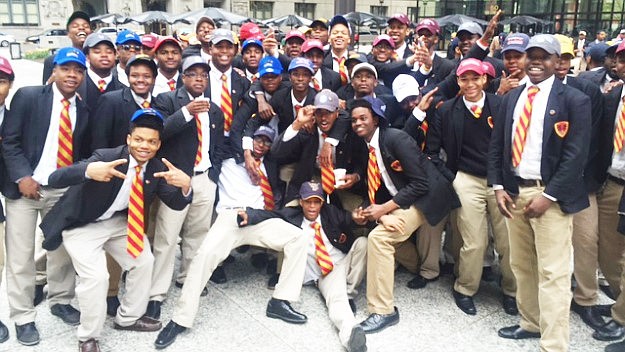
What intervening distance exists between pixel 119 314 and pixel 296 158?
85.5 inches

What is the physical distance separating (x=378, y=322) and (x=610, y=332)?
1868 mm

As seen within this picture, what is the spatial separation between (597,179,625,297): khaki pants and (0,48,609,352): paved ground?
0.34 metres

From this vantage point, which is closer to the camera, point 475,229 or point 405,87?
point 475,229

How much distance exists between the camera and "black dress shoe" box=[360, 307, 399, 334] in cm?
418

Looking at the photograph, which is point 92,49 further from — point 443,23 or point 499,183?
point 443,23

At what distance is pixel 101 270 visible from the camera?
12.3 ft

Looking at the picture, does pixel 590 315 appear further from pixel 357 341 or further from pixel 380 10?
pixel 380 10

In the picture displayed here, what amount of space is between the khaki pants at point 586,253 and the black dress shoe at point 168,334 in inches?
135

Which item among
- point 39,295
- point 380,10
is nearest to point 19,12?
point 380,10

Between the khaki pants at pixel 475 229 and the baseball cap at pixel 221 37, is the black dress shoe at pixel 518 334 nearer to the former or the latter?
the khaki pants at pixel 475 229

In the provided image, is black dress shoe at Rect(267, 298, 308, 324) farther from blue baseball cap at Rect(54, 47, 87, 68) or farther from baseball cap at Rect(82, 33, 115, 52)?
baseball cap at Rect(82, 33, 115, 52)

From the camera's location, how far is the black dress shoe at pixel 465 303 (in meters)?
4.48

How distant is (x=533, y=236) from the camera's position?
153 inches

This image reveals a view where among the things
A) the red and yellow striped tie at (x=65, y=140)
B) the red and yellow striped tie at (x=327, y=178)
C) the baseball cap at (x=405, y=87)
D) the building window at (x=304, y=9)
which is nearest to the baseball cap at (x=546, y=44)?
the baseball cap at (x=405, y=87)
